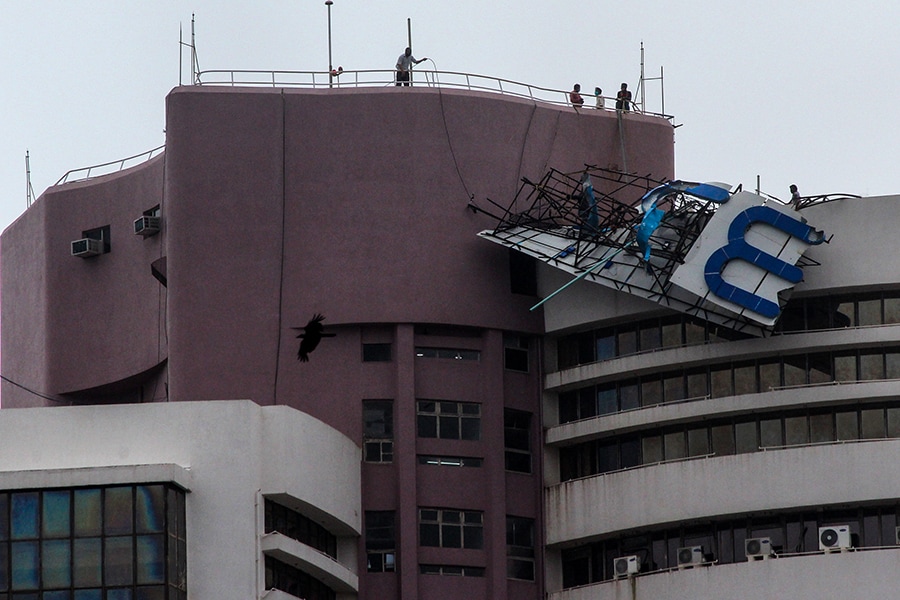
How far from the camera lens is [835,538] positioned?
79.1m

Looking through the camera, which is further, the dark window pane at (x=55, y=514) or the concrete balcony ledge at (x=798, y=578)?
the concrete balcony ledge at (x=798, y=578)

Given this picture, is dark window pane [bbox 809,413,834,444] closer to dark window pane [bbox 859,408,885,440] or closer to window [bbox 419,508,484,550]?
dark window pane [bbox 859,408,885,440]

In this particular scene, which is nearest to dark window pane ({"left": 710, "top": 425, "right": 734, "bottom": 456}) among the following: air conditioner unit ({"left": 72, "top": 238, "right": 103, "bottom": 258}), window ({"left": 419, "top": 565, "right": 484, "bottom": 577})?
window ({"left": 419, "top": 565, "right": 484, "bottom": 577})

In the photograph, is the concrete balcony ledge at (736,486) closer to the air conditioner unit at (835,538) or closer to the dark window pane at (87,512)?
the air conditioner unit at (835,538)

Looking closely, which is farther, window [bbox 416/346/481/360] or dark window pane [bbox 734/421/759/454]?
window [bbox 416/346/481/360]

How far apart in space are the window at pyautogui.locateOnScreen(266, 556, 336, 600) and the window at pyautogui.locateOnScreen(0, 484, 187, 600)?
3.77 meters

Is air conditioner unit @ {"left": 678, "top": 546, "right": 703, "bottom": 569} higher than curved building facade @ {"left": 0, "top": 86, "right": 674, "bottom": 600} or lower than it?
lower

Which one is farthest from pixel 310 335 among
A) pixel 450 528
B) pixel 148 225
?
pixel 148 225

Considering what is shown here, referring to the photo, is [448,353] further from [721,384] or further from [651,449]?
[721,384]

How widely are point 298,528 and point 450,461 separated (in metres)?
8.05

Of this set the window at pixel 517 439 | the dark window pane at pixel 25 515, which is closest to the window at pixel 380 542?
the window at pixel 517 439

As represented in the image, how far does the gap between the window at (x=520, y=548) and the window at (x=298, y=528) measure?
673 cm

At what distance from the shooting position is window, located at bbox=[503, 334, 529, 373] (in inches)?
3423

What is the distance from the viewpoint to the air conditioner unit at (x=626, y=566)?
8275 centimetres
